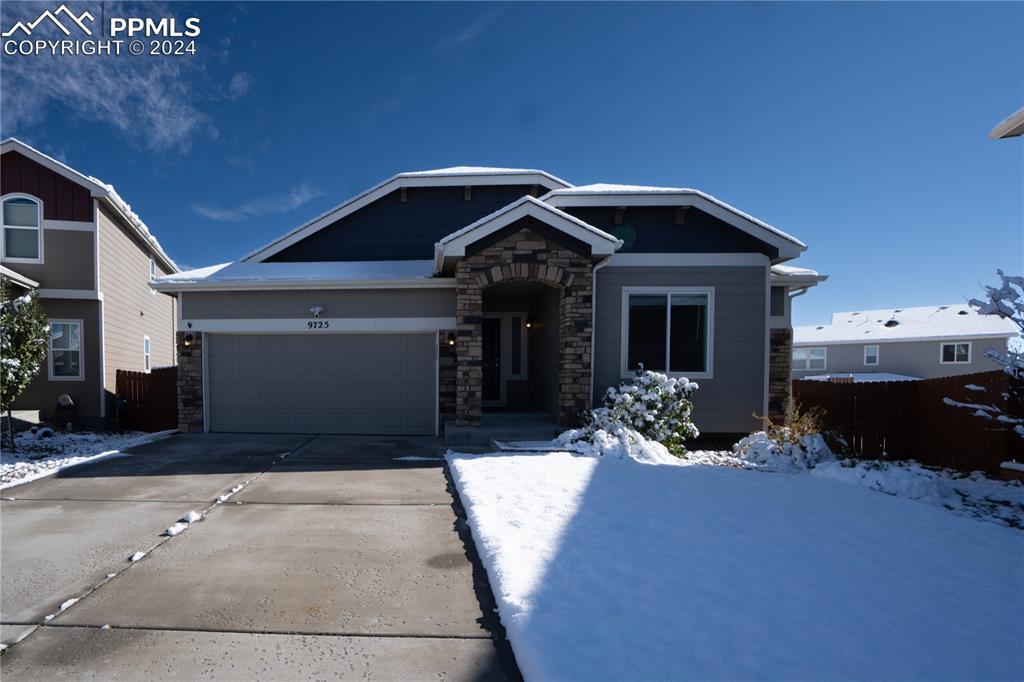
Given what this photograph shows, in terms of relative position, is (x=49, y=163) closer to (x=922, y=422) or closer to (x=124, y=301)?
(x=124, y=301)

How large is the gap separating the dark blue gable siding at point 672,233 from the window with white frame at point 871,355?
21574mm

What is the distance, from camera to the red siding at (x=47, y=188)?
34.5 feet

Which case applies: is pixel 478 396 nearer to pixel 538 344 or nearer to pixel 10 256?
pixel 538 344

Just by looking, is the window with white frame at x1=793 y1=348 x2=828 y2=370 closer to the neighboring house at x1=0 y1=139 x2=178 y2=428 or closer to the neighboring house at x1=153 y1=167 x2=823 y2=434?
the neighboring house at x1=153 y1=167 x2=823 y2=434

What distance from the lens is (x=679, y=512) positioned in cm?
441

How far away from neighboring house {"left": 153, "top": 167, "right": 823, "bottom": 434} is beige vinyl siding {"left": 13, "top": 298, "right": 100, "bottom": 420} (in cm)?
384

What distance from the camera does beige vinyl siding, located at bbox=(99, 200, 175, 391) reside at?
11195 mm

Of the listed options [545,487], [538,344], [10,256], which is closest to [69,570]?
[545,487]

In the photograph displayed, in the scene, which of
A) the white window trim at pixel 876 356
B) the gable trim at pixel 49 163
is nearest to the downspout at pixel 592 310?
the gable trim at pixel 49 163

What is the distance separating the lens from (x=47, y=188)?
35.0 feet

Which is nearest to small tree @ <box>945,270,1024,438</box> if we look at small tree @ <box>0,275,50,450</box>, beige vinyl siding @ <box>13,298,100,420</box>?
small tree @ <box>0,275,50,450</box>

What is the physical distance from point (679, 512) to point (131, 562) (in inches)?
186

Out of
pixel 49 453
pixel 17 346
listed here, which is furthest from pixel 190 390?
pixel 17 346

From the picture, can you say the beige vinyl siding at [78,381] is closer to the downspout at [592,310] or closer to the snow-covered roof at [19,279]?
the snow-covered roof at [19,279]
